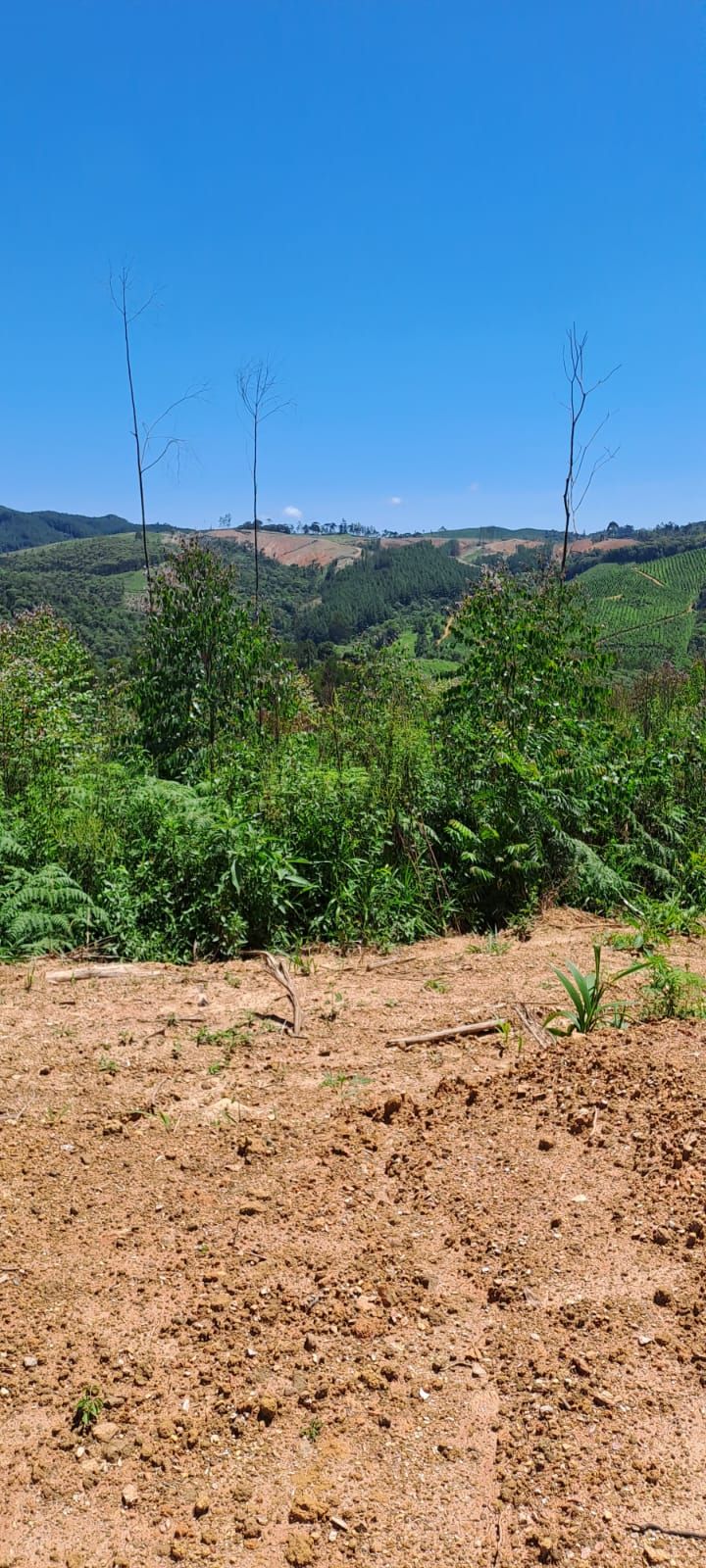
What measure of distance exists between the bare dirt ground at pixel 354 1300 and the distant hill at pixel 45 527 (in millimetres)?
150875

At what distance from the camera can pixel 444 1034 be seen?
3.72 m

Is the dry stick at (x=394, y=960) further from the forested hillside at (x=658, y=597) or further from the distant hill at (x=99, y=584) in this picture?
the distant hill at (x=99, y=584)

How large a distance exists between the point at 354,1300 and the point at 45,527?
175696mm

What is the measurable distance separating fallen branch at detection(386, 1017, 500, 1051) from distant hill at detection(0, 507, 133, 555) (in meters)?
150

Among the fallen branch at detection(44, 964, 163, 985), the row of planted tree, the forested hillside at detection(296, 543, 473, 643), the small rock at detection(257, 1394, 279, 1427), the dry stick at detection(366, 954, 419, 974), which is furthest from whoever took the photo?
the forested hillside at detection(296, 543, 473, 643)

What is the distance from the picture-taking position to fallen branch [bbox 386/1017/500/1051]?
12.2 ft

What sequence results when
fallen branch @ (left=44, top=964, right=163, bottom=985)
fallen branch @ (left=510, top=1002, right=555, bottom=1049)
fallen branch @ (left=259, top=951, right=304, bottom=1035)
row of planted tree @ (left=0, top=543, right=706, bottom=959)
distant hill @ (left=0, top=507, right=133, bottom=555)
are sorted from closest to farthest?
fallen branch @ (left=510, top=1002, right=555, bottom=1049) < fallen branch @ (left=259, top=951, right=304, bottom=1035) < fallen branch @ (left=44, top=964, right=163, bottom=985) < row of planted tree @ (left=0, top=543, right=706, bottom=959) < distant hill @ (left=0, top=507, right=133, bottom=555)

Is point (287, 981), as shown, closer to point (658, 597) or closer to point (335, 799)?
point (335, 799)

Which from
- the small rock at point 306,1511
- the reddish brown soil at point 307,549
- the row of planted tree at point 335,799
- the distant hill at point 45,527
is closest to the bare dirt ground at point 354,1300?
the small rock at point 306,1511

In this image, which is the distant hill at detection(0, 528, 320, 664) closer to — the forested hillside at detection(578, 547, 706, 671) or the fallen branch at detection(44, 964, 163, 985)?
the forested hillside at detection(578, 547, 706, 671)

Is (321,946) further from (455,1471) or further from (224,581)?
(224,581)

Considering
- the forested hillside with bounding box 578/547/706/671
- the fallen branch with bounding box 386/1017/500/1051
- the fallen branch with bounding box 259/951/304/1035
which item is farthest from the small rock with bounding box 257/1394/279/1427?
the forested hillside with bounding box 578/547/706/671

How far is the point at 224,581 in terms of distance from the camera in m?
8.44

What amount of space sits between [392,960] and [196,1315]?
2.79 meters
